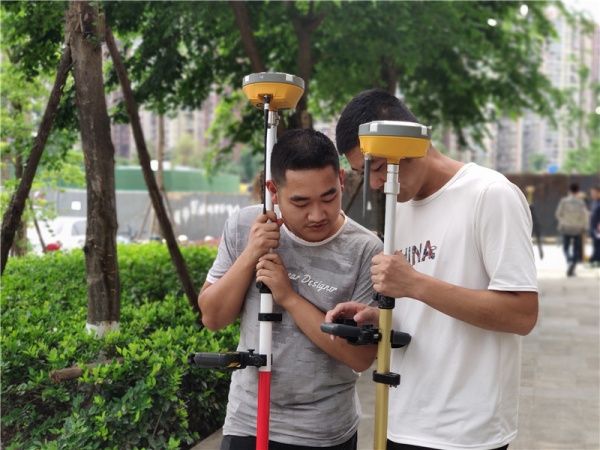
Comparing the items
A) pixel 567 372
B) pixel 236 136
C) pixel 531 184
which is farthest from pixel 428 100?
pixel 531 184

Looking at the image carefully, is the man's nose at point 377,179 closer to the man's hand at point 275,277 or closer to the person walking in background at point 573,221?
the man's hand at point 275,277

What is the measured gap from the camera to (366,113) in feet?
7.39

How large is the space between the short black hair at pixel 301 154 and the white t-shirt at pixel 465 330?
29 centimetres

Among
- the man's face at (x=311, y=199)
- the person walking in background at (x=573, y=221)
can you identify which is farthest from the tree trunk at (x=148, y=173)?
the person walking in background at (x=573, y=221)

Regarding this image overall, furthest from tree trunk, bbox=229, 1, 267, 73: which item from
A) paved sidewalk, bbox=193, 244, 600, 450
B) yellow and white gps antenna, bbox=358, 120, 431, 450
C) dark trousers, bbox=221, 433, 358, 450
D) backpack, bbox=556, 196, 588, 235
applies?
backpack, bbox=556, 196, 588, 235

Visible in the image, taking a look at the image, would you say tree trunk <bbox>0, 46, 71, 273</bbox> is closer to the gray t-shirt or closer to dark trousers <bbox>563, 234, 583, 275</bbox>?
the gray t-shirt

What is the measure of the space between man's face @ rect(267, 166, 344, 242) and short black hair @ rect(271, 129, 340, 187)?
0.02 m

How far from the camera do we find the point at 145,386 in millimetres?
3953

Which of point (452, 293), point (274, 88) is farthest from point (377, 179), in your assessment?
point (274, 88)

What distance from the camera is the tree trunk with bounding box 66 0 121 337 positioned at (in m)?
4.85

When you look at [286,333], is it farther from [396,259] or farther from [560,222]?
[560,222]

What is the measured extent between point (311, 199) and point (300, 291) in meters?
0.28

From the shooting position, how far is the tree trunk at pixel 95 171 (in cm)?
485

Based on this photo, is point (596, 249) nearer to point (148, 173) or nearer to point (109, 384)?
point (148, 173)
